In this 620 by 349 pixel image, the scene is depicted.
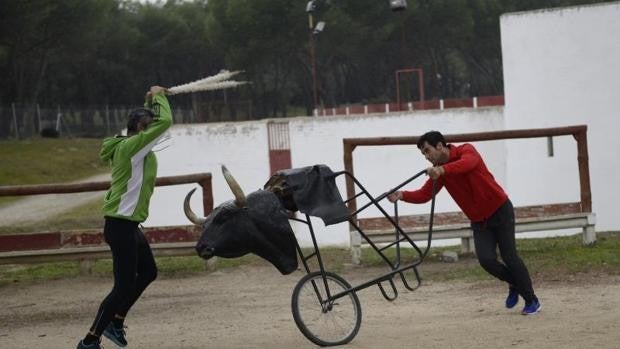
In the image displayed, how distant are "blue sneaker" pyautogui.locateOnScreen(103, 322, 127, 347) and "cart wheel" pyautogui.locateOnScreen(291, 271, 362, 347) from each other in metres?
1.41

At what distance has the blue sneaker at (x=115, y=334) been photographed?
8617 mm

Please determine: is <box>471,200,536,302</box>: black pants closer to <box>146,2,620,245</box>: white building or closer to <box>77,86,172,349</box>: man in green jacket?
<box>77,86,172,349</box>: man in green jacket

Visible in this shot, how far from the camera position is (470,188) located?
9.27 m

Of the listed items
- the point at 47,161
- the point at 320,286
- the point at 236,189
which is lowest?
the point at 47,161

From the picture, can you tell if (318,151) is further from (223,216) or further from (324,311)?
(223,216)

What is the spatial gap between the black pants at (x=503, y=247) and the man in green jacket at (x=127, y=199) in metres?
2.82

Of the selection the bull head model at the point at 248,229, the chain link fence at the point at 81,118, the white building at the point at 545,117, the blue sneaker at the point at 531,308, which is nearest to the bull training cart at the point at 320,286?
the bull head model at the point at 248,229

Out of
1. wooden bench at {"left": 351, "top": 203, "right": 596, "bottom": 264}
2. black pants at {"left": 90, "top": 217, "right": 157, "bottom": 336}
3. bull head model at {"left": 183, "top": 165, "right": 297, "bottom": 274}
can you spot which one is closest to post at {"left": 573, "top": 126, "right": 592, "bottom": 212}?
wooden bench at {"left": 351, "top": 203, "right": 596, "bottom": 264}

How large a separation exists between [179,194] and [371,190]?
5167 millimetres

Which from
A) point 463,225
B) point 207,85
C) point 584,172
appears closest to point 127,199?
point 207,85

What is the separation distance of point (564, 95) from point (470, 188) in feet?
49.3

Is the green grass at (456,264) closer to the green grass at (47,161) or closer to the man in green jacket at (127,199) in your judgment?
the man in green jacket at (127,199)

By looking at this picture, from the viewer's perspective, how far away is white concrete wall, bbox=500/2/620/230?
22.8 meters

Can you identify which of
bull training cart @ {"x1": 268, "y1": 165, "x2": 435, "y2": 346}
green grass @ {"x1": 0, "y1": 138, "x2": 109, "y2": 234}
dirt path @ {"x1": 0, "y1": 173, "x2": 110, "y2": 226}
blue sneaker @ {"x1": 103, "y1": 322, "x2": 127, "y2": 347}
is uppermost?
bull training cart @ {"x1": 268, "y1": 165, "x2": 435, "y2": 346}
